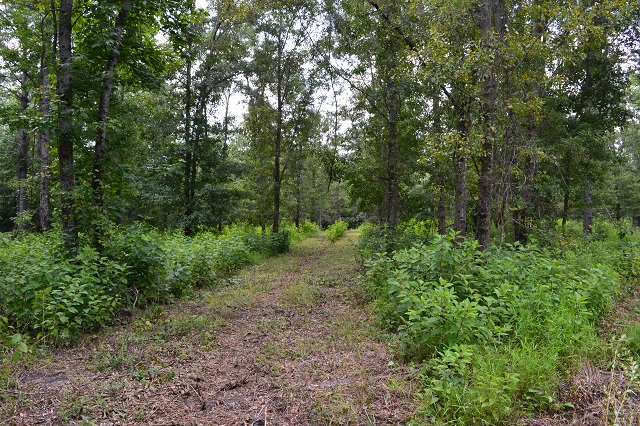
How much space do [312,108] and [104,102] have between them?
11.7 metres

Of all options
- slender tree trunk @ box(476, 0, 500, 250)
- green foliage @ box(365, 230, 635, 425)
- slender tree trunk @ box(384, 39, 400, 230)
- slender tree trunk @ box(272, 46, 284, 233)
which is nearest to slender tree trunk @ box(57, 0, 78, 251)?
green foliage @ box(365, 230, 635, 425)

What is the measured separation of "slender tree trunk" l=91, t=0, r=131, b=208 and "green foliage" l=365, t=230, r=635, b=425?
5.58m

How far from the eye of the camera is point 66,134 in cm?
634

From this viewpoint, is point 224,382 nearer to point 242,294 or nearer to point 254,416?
point 254,416

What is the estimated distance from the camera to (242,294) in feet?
25.9

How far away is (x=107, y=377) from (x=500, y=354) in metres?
4.21

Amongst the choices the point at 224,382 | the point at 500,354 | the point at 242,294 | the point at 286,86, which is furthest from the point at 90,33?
the point at 286,86

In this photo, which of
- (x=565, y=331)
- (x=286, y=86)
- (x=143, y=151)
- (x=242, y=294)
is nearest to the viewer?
(x=565, y=331)

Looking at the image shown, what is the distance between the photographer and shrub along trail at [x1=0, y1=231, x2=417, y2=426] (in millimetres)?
3227

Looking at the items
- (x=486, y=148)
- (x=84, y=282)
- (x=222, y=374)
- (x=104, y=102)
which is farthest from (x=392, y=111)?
(x=222, y=374)

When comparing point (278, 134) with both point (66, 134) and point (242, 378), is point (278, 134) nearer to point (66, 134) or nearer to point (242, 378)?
point (66, 134)

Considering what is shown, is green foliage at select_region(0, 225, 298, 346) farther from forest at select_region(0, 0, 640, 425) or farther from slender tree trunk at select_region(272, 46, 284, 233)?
slender tree trunk at select_region(272, 46, 284, 233)

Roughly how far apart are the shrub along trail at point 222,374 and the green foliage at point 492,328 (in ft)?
1.32

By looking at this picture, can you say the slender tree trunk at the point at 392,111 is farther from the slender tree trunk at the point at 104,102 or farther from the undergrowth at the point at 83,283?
the slender tree trunk at the point at 104,102
